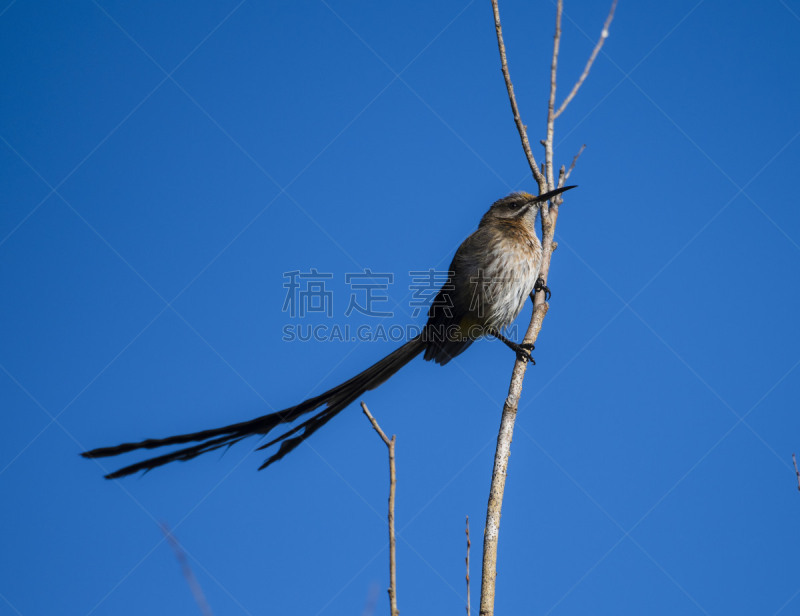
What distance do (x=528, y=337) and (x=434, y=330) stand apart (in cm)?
125

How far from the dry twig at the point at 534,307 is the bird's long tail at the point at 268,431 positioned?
3.07 feet

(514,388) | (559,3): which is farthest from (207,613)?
(559,3)

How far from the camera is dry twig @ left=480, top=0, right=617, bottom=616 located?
2.23 m

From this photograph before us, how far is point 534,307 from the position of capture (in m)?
3.38

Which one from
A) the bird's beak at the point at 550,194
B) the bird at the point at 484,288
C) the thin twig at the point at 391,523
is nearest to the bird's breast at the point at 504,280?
the bird at the point at 484,288

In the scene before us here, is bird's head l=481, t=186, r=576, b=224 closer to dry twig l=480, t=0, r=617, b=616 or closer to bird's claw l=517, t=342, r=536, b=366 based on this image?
dry twig l=480, t=0, r=617, b=616

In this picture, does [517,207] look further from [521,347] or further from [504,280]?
[521,347]

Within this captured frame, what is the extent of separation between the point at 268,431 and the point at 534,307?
145 centimetres

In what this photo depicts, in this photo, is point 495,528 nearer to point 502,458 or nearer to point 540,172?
point 502,458

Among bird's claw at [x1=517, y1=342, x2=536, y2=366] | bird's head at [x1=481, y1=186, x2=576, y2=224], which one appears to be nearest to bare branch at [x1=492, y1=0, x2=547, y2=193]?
bird's claw at [x1=517, y1=342, x2=536, y2=366]

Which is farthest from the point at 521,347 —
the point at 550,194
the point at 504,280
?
the point at 504,280

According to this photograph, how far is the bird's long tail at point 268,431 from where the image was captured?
258cm

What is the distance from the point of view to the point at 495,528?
92.8 inches

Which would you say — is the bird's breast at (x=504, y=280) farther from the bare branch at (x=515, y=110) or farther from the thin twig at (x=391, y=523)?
the thin twig at (x=391, y=523)
